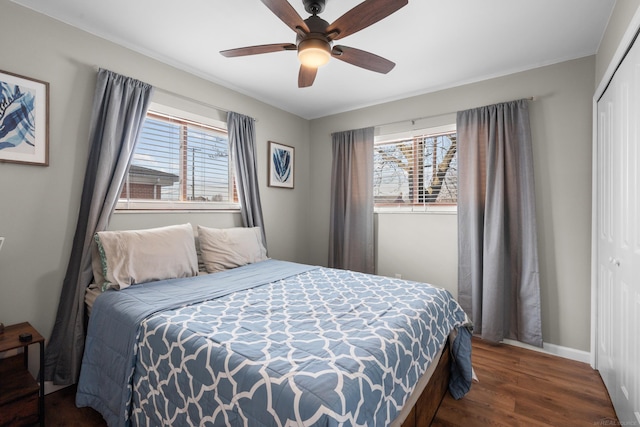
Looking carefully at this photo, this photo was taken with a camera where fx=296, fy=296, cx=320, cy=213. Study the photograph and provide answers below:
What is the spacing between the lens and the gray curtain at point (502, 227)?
8.60 feet

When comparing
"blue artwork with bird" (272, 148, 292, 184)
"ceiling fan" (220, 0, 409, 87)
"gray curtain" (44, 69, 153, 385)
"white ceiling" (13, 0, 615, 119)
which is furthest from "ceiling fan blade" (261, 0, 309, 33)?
"blue artwork with bird" (272, 148, 292, 184)

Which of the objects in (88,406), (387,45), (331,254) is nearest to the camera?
(88,406)

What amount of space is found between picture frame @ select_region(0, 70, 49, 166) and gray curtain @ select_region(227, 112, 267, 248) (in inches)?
58.8

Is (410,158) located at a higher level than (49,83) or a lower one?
lower

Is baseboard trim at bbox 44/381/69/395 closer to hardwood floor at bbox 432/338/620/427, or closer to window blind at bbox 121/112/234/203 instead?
window blind at bbox 121/112/234/203

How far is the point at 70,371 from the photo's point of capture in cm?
203

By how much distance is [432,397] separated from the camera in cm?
173

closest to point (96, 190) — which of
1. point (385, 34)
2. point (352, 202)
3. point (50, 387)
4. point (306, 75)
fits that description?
point (50, 387)

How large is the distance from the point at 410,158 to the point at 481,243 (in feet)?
3.92

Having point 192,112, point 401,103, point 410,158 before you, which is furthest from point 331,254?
point 192,112

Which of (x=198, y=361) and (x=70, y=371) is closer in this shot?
(x=198, y=361)

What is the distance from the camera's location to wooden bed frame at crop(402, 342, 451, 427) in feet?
4.84

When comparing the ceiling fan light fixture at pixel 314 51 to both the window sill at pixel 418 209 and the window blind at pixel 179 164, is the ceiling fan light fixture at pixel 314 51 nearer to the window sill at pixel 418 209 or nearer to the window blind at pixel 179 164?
the window blind at pixel 179 164

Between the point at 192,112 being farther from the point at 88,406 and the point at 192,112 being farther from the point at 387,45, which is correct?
the point at 88,406
